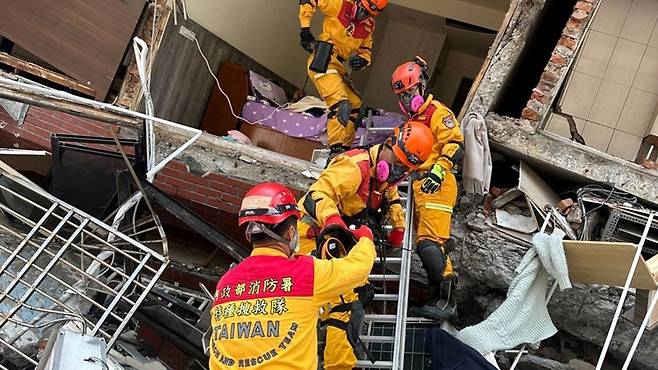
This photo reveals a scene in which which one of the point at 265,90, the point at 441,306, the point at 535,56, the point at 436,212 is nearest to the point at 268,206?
the point at 436,212

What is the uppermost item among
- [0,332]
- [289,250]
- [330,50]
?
[330,50]

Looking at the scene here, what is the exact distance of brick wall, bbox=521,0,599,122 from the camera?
5785mm

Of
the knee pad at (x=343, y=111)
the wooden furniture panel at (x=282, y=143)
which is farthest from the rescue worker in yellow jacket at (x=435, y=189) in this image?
the wooden furniture panel at (x=282, y=143)

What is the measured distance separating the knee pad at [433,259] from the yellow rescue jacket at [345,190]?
0.46 meters

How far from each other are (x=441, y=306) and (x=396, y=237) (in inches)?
23.8

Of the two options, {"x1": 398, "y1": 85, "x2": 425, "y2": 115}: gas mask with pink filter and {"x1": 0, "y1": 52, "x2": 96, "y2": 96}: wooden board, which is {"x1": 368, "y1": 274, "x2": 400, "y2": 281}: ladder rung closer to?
{"x1": 398, "y1": 85, "x2": 425, "y2": 115}: gas mask with pink filter

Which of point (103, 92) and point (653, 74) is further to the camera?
point (103, 92)

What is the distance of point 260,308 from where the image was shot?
3131mm

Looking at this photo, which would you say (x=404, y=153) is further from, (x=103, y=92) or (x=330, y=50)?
(x=103, y=92)

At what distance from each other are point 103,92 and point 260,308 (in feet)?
14.0

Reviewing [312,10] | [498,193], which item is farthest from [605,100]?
[312,10]

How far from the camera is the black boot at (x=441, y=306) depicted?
16.2 feet

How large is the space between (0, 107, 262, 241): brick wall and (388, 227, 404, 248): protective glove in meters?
1.71

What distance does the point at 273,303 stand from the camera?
3.12m
